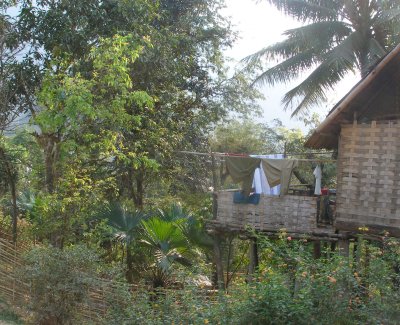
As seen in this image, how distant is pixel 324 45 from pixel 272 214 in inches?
283

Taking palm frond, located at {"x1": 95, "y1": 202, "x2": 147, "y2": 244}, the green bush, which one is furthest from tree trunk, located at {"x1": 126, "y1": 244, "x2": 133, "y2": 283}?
the green bush

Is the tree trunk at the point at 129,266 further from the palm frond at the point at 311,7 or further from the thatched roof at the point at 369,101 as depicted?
the palm frond at the point at 311,7

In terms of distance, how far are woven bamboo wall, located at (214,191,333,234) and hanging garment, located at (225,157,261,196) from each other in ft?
1.34

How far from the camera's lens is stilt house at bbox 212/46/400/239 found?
9.63 m

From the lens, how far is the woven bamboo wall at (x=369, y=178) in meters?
9.61

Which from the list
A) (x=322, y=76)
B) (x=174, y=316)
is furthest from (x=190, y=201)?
(x=174, y=316)

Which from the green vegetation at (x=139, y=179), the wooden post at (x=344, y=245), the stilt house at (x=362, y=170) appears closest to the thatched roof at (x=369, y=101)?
the stilt house at (x=362, y=170)

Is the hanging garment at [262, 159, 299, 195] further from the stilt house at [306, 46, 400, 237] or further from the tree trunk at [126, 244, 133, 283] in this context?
the tree trunk at [126, 244, 133, 283]

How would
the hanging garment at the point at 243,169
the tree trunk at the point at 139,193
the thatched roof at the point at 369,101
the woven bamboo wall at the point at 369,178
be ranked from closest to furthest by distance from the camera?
1. the woven bamboo wall at the point at 369,178
2. the thatched roof at the point at 369,101
3. the hanging garment at the point at 243,169
4. the tree trunk at the point at 139,193

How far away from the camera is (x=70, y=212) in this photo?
1070cm

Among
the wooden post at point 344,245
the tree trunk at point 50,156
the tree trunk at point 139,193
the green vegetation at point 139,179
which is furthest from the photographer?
the tree trunk at point 139,193

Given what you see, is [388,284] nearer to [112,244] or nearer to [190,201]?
[112,244]

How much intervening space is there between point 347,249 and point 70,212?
545cm

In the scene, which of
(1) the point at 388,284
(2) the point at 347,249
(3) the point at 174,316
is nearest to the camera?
(1) the point at 388,284
